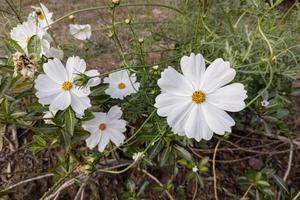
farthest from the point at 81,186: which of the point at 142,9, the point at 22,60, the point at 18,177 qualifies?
the point at 142,9

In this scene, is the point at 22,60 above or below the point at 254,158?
above

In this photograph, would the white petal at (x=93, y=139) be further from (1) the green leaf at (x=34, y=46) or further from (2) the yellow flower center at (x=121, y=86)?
(1) the green leaf at (x=34, y=46)

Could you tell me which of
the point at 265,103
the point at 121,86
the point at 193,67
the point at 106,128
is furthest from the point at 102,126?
the point at 265,103

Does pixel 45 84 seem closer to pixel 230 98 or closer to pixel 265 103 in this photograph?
pixel 230 98

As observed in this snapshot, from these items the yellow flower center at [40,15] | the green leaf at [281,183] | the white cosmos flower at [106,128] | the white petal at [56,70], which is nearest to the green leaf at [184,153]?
the white cosmos flower at [106,128]

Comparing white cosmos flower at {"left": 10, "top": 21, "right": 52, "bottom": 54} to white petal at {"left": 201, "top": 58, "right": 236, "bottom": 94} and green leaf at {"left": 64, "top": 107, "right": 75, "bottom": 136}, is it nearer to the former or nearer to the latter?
green leaf at {"left": 64, "top": 107, "right": 75, "bottom": 136}

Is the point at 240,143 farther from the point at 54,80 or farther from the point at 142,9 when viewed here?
the point at 142,9
